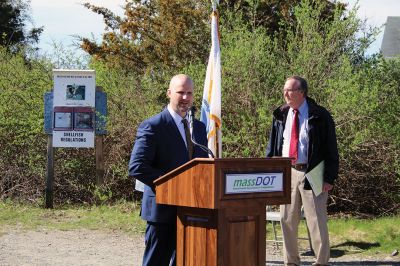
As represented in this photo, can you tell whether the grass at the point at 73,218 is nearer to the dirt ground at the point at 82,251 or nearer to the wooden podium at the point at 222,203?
the dirt ground at the point at 82,251

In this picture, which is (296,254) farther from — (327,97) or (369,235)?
(327,97)

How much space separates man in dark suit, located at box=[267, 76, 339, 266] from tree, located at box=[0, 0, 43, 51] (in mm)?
34244

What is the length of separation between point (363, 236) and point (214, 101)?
2.75 metres

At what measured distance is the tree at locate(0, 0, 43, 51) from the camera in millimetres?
40681

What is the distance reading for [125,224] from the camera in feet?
37.0

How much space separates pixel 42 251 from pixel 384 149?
5800 mm

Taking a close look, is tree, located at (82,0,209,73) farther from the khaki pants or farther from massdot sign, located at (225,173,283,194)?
massdot sign, located at (225,173,283,194)

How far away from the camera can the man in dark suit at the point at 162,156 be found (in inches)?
201

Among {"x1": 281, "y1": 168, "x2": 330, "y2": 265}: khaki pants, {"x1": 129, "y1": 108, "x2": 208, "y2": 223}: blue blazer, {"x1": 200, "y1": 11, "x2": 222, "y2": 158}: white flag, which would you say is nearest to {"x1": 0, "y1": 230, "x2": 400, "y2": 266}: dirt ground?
{"x1": 281, "y1": 168, "x2": 330, "y2": 265}: khaki pants

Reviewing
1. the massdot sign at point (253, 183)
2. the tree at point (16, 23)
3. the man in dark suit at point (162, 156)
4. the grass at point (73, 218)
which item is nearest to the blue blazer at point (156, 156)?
the man in dark suit at point (162, 156)

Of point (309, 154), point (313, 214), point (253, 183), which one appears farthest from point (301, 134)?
point (253, 183)

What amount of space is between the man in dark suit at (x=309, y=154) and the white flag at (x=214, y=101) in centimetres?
220

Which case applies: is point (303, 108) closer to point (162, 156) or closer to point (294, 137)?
point (294, 137)

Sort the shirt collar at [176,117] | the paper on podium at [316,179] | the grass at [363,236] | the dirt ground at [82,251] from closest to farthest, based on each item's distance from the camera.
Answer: the shirt collar at [176,117] < the paper on podium at [316,179] < the dirt ground at [82,251] < the grass at [363,236]
